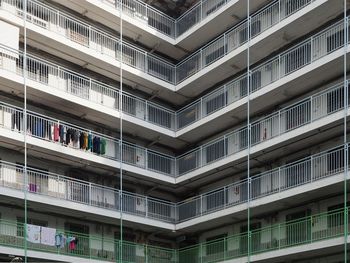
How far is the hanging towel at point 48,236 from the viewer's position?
Result: 23.8 metres

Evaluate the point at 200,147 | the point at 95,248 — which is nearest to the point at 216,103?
the point at 200,147

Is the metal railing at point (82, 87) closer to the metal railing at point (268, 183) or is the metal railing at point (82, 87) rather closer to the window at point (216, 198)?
the window at point (216, 198)

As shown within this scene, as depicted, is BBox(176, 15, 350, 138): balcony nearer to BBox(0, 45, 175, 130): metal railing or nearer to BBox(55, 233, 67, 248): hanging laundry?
BBox(0, 45, 175, 130): metal railing

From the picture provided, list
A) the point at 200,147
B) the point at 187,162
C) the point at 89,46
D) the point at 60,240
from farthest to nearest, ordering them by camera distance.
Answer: the point at 187,162
the point at 200,147
the point at 89,46
the point at 60,240

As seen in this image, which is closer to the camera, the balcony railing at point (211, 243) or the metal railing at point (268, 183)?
the balcony railing at point (211, 243)

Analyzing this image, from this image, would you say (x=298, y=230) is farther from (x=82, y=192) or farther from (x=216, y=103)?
(x=82, y=192)

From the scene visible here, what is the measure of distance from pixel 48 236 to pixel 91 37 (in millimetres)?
9293

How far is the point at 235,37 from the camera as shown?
28.2 meters

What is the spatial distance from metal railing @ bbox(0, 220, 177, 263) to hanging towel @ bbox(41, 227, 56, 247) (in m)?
0.15

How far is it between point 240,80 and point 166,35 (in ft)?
16.1

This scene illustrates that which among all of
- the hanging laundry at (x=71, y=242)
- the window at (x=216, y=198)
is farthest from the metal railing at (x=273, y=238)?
the hanging laundry at (x=71, y=242)

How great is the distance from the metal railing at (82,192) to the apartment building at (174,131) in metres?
0.07

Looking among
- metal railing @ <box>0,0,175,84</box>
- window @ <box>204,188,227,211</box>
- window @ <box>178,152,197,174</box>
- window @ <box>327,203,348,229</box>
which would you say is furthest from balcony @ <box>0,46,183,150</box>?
window @ <box>327,203,348,229</box>

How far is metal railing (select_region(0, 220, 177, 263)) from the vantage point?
2369cm
